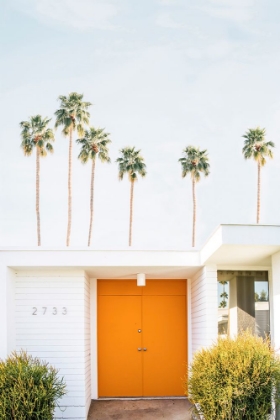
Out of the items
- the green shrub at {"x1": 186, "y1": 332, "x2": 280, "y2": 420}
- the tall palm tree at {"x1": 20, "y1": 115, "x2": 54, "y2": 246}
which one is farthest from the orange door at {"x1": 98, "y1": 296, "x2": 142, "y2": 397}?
the tall palm tree at {"x1": 20, "y1": 115, "x2": 54, "y2": 246}

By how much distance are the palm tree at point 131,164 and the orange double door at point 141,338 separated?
13710mm

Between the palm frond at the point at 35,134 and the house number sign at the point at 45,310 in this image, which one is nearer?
the house number sign at the point at 45,310

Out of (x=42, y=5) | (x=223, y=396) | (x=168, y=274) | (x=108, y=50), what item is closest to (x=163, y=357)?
(x=168, y=274)

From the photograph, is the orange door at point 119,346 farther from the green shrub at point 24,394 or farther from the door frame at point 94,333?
the green shrub at point 24,394

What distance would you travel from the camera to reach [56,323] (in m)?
10.0

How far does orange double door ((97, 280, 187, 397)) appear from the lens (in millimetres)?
11523

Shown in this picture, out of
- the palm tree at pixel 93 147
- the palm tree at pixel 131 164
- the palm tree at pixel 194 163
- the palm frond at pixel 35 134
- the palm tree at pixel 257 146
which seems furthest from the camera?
the palm tree at pixel 194 163

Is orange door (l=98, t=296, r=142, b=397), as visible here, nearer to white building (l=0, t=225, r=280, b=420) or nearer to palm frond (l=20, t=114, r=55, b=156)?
white building (l=0, t=225, r=280, b=420)

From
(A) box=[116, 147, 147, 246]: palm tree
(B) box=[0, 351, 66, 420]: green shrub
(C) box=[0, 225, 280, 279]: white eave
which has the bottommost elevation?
(B) box=[0, 351, 66, 420]: green shrub

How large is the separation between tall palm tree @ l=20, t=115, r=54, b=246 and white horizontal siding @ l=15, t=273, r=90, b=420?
545 inches

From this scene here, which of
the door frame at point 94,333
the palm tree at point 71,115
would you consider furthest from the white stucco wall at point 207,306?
the palm tree at point 71,115

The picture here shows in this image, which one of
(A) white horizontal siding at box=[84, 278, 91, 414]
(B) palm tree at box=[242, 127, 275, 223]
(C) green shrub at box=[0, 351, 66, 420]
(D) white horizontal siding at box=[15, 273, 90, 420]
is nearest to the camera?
(C) green shrub at box=[0, 351, 66, 420]

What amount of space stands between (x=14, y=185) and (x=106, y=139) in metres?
4.65

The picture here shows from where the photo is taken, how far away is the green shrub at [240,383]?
778 cm
